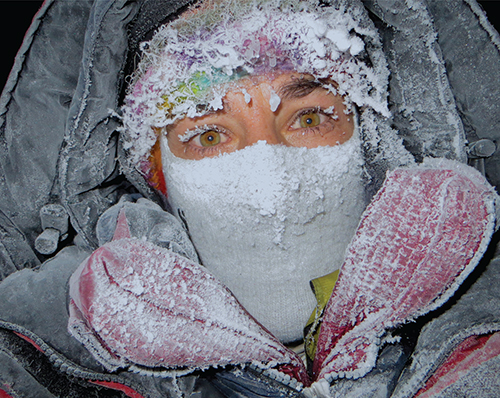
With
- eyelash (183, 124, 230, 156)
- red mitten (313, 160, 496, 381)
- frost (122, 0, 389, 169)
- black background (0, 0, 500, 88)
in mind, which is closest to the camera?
red mitten (313, 160, 496, 381)

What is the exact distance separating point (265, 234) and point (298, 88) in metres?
0.44

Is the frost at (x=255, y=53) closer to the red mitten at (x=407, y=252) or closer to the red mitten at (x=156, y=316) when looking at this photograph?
the red mitten at (x=407, y=252)

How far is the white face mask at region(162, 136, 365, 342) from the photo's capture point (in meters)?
0.99

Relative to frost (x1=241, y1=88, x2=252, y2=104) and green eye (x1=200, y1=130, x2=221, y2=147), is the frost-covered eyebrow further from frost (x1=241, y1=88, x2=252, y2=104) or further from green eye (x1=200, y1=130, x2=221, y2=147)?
green eye (x1=200, y1=130, x2=221, y2=147)

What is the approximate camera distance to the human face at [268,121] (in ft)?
3.32

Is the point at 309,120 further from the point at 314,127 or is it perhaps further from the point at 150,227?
the point at 150,227

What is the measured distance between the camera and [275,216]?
988 mm

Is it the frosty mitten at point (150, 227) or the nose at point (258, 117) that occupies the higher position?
the nose at point (258, 117)

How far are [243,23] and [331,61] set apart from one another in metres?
0.28

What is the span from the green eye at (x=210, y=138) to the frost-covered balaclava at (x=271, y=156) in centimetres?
7

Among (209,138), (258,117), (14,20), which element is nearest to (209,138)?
(209,138)

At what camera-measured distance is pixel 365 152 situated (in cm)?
116

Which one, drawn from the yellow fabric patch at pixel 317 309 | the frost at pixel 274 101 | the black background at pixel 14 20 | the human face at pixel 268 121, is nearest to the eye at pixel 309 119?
the human face at pixel 268 121

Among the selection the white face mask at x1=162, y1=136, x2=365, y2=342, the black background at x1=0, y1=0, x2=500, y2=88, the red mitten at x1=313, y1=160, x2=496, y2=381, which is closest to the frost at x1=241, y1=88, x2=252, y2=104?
the white face mask at x1=162, y1=136, x2=365, y2=342
